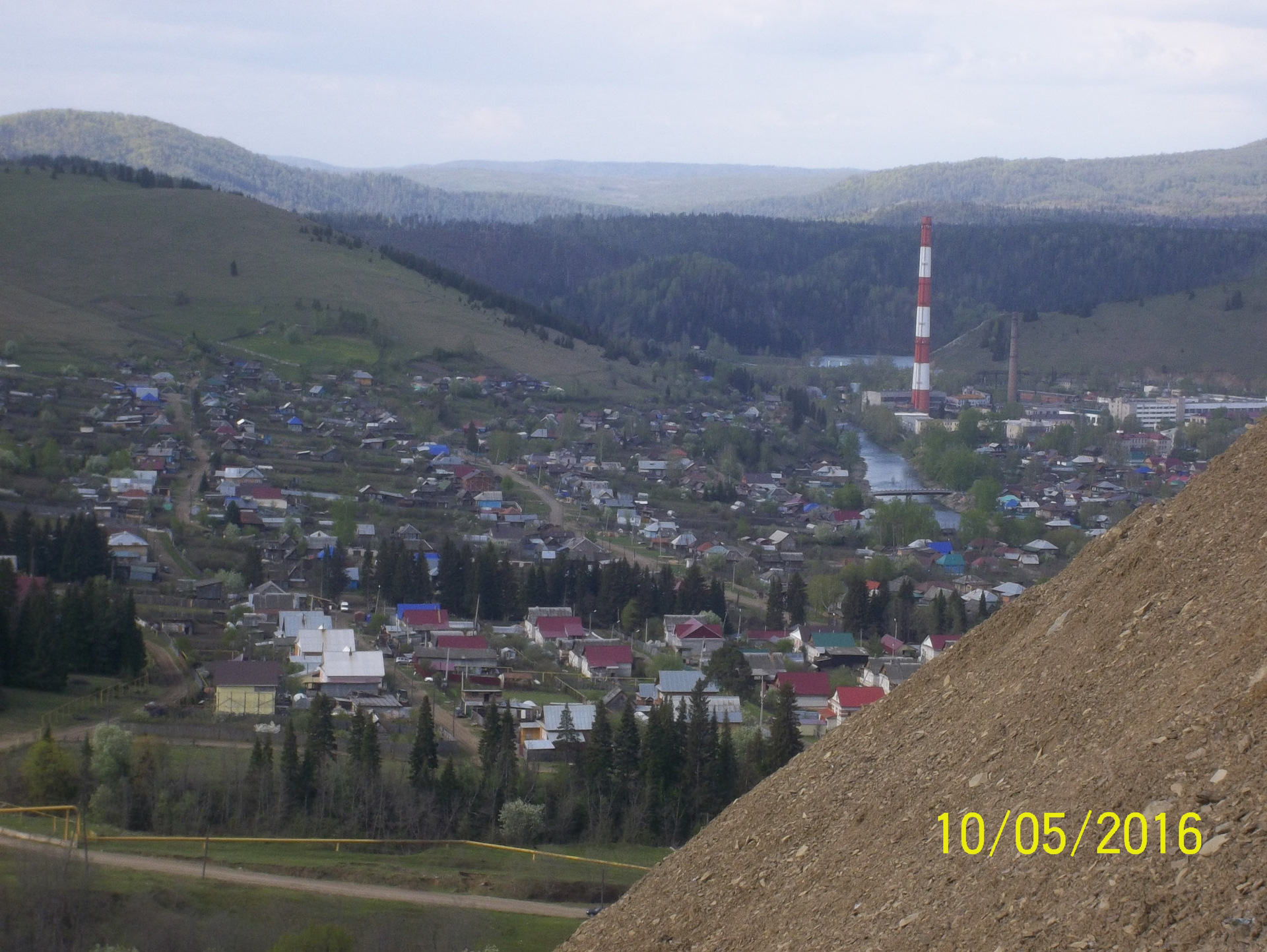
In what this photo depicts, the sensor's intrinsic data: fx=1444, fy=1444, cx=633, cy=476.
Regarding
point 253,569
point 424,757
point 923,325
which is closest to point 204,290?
point 923,325

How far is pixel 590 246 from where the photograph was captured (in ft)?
270

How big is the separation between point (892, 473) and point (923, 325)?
7.61 m

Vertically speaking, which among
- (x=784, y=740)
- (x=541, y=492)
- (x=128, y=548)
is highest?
(x=784, y=740)

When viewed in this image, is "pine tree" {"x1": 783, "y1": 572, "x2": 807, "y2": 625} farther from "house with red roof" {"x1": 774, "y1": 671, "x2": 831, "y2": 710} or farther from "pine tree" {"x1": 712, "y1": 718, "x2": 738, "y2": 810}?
"pine tree" {"x1": 712, "y1": 718, "x2": 738, "y2": 810}

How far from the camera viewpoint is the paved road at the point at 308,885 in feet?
29.3

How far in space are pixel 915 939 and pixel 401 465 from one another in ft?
90.9

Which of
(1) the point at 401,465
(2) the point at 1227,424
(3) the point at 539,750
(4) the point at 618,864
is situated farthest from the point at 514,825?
(2) the point at 1227,424

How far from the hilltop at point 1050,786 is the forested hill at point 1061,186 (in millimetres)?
112052

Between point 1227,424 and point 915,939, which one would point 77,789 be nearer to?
point 915,939

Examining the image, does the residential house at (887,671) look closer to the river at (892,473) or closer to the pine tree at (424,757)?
the pine tree at (424,757)

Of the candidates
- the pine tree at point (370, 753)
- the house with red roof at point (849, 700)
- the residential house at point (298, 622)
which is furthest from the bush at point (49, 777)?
the house with red roof at point (849, 700)

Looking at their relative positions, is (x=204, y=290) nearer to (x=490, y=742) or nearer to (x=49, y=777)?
(x=490, y=742)

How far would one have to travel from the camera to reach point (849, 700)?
14.3 metres

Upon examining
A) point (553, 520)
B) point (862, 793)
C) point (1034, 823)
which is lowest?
point (553, 520)
